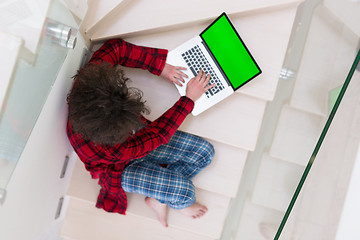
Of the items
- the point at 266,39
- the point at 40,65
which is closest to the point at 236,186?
the point at 266,39

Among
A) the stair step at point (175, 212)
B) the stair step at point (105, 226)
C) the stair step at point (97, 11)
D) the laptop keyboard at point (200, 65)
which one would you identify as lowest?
the stair step at point (105, 226)

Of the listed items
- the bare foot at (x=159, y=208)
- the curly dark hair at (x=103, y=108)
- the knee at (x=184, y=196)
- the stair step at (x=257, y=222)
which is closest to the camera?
the curly dark hair at (x=103, y=108)

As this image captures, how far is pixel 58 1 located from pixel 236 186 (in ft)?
3.88

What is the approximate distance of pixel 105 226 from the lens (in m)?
1.62

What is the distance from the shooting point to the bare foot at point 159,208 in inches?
60.0

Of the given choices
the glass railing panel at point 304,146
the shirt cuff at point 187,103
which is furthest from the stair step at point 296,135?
the shirt cuff at point 187,103

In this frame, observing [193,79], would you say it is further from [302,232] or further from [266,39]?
[302,232]

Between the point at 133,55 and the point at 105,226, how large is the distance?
95cm

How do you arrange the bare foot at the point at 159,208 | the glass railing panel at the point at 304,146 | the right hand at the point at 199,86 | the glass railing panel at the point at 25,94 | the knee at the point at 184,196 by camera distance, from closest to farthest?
the glass railing panel at the point at 25,94, the glass railing panel at the point at 304,146, the right hand at the point at 199,86, the knee at the point at 184,196, the bare foot at the point at 159,208

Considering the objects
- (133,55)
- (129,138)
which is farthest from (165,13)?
(129,138)

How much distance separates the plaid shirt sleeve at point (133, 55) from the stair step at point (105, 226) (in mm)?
831

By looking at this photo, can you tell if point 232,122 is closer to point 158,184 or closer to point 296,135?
point 296,135

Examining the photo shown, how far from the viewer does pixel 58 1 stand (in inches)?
31.7

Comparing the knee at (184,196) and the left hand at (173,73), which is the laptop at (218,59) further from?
the knee at (184,196)
